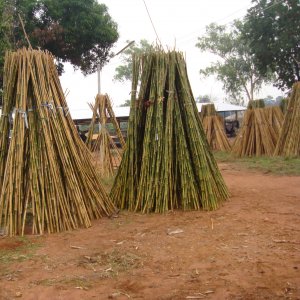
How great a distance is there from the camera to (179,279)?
10.1ft

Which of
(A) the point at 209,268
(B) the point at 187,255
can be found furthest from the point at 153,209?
(A) the point at 209,268

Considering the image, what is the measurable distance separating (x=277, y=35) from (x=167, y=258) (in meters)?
17.9

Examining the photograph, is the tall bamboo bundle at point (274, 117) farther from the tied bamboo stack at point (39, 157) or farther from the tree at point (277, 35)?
the tied bamboo stack at point (39, 157)

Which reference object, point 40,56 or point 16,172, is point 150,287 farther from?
point 40,56

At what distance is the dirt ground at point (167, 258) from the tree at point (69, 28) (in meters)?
10.2

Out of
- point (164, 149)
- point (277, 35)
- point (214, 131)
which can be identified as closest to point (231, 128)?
point (277, 35)

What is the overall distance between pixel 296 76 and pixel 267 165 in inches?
465

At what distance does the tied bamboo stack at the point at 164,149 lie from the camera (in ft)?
17.0

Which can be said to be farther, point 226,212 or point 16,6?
point 16,6

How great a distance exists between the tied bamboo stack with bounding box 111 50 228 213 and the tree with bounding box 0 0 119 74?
8.89 metres

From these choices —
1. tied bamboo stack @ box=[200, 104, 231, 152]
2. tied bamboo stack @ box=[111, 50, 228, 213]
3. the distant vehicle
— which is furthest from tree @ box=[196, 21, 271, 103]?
tied bamboo stack @ box=[111, 50, 228, 213]

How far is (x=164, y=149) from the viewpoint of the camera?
5.19 metres

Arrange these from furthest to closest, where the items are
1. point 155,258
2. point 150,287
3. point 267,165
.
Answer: point 267,165, point 155,258, point 150,287

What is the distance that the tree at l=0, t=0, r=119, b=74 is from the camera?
14.0 meters
